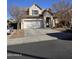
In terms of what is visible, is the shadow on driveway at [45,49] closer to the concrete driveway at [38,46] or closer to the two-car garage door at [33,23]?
the concrete driveway at [38,46]

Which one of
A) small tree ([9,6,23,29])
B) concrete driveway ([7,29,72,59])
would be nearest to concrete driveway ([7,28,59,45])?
concrete driveway ([7,29,72,59])

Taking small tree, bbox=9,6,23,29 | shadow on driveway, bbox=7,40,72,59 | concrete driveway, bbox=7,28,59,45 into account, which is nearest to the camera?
small tree, bbox=9,6,23,29

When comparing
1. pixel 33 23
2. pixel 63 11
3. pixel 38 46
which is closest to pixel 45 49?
pixel 38 46

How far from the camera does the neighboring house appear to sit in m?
2.07

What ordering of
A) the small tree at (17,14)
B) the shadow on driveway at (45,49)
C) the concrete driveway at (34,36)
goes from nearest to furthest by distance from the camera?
the small tree at (17,14), the concrete driveway at (34,36), the shadow on driveway at (45,49)

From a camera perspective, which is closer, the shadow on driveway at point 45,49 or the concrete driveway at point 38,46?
the concrete driveway at point 38,46

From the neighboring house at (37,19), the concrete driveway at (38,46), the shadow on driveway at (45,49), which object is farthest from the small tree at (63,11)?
the shadow on driveway at (45,49)

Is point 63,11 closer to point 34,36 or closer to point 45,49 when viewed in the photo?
point 34,36

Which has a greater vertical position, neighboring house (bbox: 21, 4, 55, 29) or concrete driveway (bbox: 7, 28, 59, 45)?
neighboring house (bbox: 21, 4, 55, 29)

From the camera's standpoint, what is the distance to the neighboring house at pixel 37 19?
6.78 ft

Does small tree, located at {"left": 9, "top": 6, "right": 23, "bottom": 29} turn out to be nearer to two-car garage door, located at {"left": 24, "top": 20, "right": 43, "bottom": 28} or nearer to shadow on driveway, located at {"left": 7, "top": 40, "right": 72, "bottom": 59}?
two-car garage door, located at {"left": 24, "top": 20, "right": 43, "bottom": 28}

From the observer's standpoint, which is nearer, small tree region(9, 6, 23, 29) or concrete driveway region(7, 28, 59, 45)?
small tree region(9, 6, 23, 29)
